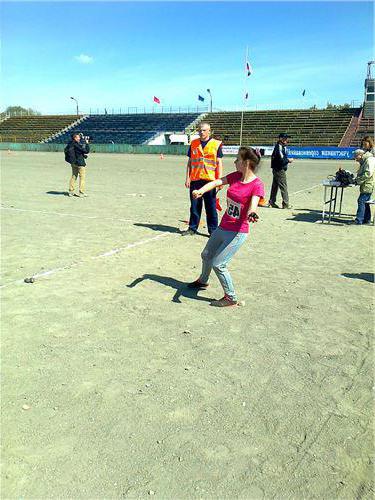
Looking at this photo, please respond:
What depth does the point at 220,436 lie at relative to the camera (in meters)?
2.95

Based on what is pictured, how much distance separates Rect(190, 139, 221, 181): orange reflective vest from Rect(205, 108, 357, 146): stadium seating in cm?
4090

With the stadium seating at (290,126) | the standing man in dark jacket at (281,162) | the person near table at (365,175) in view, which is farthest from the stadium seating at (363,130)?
the person near table at (365,175)

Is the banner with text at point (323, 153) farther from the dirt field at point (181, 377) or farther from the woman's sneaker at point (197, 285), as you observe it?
the woman's sneaker at point (197, 285)

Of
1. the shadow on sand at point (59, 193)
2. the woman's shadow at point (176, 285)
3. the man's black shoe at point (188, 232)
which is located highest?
the shadow on sand at point (59, 193)

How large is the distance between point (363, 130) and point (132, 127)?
108 ft

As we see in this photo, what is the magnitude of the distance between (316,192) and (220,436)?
14441mm

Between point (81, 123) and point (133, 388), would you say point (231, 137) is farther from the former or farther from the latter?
point (133, 388)

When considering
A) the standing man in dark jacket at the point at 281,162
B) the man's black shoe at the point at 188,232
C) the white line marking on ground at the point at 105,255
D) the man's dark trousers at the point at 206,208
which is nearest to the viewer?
the white line marking on ground at the point at 105,255

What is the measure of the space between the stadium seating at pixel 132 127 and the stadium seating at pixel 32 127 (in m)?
3.15

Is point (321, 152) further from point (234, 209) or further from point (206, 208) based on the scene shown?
point (234, 209)

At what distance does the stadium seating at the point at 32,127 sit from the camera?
231ft

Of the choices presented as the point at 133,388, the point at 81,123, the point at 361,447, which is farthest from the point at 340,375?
the point at 81,123

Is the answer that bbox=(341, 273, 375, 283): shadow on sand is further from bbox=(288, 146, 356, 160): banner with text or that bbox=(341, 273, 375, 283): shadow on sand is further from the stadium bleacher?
the stadium bleacher

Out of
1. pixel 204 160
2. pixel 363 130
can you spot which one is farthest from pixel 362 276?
pixel 363 130
